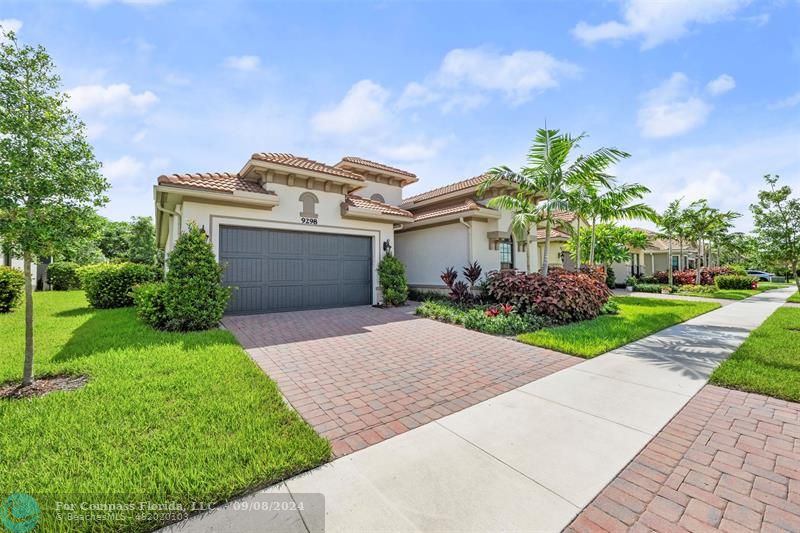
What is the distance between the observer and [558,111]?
33.5 ft

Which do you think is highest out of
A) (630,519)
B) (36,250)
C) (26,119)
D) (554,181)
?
(554,181)

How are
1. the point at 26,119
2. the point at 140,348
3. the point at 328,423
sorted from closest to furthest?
1. the point at 328,423
2. the point at 26,119
3. the point at 140,348

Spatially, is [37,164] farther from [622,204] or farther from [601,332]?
[622,204]

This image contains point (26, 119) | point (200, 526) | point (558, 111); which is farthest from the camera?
point (558, 111)

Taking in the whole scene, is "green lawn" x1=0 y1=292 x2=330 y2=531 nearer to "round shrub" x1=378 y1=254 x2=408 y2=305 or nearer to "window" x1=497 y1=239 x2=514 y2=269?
"round shrub" x1=378 y1=254 x2=408 y2=305

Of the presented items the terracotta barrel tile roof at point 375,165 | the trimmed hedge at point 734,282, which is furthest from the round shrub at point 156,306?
the trimmed hedge at point 734,282

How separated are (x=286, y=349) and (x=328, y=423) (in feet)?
10.3

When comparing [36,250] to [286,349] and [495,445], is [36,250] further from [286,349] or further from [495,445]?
[495,445]

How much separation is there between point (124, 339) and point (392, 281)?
299 inches

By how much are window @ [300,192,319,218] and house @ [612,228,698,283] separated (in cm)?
2483

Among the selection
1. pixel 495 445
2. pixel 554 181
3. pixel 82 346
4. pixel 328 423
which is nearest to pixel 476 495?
pixel 495 445

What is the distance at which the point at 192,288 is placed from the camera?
742cm

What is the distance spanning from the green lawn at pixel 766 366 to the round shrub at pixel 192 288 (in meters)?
9.61

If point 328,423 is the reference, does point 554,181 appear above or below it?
above
